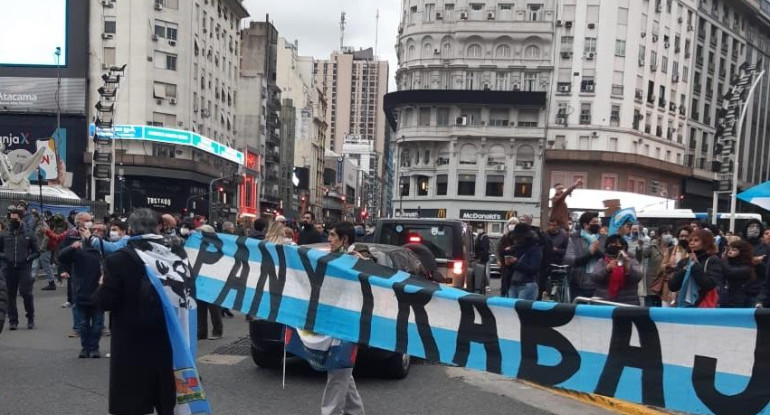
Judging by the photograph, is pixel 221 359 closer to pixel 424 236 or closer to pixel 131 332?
pixel 131 332

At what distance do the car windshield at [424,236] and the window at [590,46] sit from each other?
5482 cm

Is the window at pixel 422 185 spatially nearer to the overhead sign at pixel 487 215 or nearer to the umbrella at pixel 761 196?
the overhead sign at pixel 487 215

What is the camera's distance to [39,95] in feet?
184

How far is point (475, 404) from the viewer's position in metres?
6.57

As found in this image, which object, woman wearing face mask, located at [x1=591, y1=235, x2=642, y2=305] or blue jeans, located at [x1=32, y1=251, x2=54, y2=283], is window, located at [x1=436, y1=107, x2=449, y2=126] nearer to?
blue jeans, located at [x1=32, y1=251, x2=54, y2=283]

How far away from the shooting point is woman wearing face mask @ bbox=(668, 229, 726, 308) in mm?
7074

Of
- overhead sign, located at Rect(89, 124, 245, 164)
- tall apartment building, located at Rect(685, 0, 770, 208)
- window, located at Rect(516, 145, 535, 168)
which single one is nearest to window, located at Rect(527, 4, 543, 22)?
window, located at Rect(516, 145, 535, 168)

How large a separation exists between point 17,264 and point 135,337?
6.93 meters

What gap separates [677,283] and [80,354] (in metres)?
7.30

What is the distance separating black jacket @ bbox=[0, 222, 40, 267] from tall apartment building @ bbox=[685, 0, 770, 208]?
236ft

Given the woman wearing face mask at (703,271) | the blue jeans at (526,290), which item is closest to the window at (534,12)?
the blue jeans at (526,290)

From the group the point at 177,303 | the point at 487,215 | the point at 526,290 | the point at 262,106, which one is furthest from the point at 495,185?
the point at 177,303

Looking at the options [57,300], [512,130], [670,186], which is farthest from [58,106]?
[670,186]

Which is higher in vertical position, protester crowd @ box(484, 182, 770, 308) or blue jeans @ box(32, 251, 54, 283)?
protester crowd @ box(484, 182, 770, 308)
